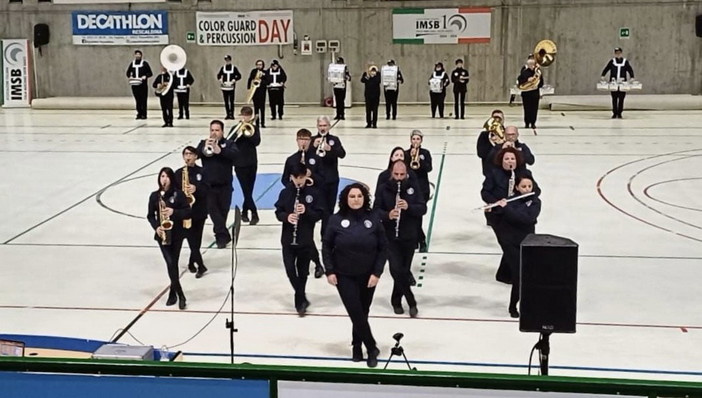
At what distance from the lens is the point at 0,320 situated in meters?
10.8

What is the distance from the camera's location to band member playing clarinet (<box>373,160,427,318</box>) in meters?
10.5

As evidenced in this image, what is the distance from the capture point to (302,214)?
1066 cm

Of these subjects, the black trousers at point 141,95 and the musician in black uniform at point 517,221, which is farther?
the black trousers at point 141,95

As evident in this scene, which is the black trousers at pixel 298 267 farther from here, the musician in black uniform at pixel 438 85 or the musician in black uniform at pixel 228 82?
the musician in black uniform at pixel 228 82

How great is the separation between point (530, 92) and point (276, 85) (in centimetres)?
844

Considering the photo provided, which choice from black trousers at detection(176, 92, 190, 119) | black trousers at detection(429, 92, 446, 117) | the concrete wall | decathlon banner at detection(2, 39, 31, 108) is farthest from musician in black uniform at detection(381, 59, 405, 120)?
decathlon banner at detection(2, 39, 31, 108)

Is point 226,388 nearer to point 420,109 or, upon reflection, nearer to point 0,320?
point 0,320

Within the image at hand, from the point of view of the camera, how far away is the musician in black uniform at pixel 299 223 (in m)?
10.7

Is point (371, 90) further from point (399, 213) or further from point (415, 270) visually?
point (399, 213)

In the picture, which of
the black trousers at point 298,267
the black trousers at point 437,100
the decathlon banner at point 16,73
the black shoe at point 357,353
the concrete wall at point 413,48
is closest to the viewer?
the black shoe at point 357,353

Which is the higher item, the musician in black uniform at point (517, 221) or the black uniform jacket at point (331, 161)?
the black uniform jacket at point (331, 161)

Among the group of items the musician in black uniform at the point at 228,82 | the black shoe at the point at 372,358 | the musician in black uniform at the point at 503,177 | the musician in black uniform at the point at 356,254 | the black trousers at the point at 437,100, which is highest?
the musician in black uniform at the point at 228,82

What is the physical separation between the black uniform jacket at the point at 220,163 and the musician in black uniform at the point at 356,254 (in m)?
4.37

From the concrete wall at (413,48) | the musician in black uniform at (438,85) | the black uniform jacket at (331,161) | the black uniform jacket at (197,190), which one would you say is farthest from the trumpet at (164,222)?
the concrete wall at (413,48)
